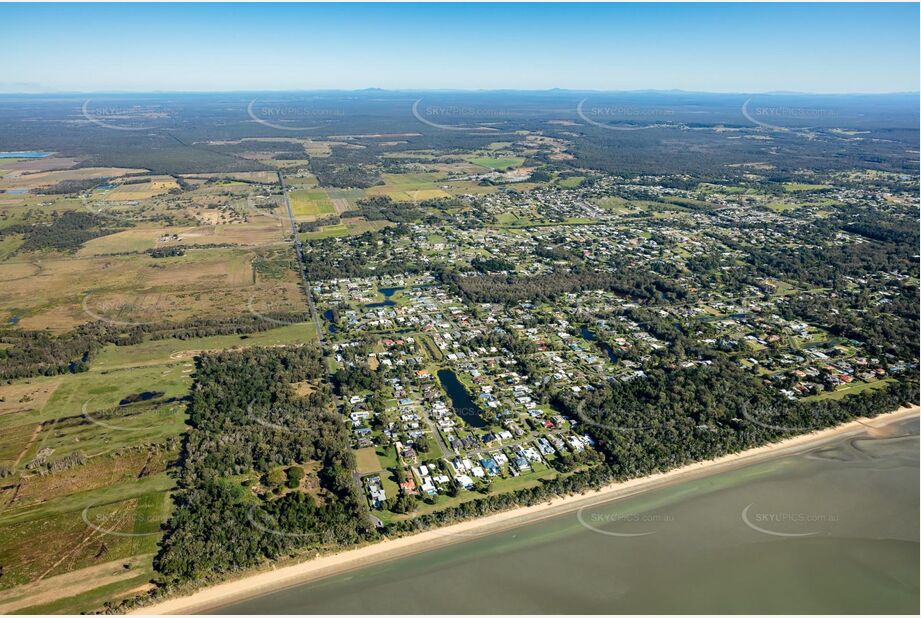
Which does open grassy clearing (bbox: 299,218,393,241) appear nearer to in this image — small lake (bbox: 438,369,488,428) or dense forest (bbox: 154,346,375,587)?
dense forest (bbox: 154,346,375,587)

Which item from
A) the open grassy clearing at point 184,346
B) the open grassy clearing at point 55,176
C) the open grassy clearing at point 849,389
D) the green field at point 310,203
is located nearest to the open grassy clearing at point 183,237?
the green field at point 310,203

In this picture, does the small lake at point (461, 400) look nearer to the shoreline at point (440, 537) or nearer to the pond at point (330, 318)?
the shoreline at point (440, 537)

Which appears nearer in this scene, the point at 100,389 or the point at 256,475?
the point at 256,475

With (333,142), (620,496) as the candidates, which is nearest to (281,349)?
(620,496)

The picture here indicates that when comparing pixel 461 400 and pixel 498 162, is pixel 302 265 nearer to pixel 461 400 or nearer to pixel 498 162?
pixel 461 400

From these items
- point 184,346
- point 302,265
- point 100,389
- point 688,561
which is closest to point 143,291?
point 302,265

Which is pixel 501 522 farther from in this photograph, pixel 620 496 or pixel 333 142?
pixel 333 142

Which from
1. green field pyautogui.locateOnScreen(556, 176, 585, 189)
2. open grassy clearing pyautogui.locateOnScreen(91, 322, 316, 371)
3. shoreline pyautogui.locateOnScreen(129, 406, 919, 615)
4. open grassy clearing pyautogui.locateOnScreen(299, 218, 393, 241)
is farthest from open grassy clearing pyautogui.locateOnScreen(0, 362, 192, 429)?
green field pyautogui.locateOnScreen(556, 176, 585, 189)
